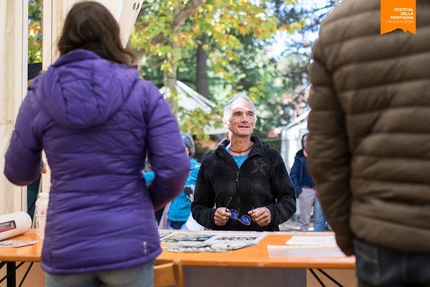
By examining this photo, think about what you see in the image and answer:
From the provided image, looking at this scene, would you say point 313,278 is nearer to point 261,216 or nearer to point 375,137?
point 261,216

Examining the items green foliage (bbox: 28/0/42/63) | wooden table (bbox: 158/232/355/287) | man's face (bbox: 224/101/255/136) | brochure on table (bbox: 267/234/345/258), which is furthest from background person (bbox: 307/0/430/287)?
green foliage (bbox: 28/0/42/63)

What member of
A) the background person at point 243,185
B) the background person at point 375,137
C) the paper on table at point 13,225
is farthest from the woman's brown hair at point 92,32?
the background person at point 243,185

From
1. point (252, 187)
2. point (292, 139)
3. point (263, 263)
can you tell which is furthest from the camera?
point (292, 139)

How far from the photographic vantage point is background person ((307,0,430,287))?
1.81 m

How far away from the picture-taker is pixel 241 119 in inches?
166

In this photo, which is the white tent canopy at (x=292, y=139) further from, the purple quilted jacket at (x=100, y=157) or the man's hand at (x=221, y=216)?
the purple quilted jacket at (x=100, y=157)

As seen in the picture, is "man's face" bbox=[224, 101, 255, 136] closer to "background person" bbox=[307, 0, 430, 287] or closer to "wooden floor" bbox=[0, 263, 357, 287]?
"wooden floor" bbox=[0, 263, 357, 287]

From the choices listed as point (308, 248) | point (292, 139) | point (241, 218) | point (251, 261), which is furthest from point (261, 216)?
point (292, 139)

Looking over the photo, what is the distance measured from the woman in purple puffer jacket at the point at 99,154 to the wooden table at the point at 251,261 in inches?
24.7

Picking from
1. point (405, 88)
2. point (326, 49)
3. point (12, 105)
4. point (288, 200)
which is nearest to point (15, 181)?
point (326, 49)

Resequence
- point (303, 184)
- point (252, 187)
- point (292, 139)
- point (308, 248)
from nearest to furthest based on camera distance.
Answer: point (308, 248) < point (252, 187) < point (303, 184) < point (292, 139)

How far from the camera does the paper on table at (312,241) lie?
10.8 ft

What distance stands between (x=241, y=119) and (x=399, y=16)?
7.85ft

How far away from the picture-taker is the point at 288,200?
4.09 meters
